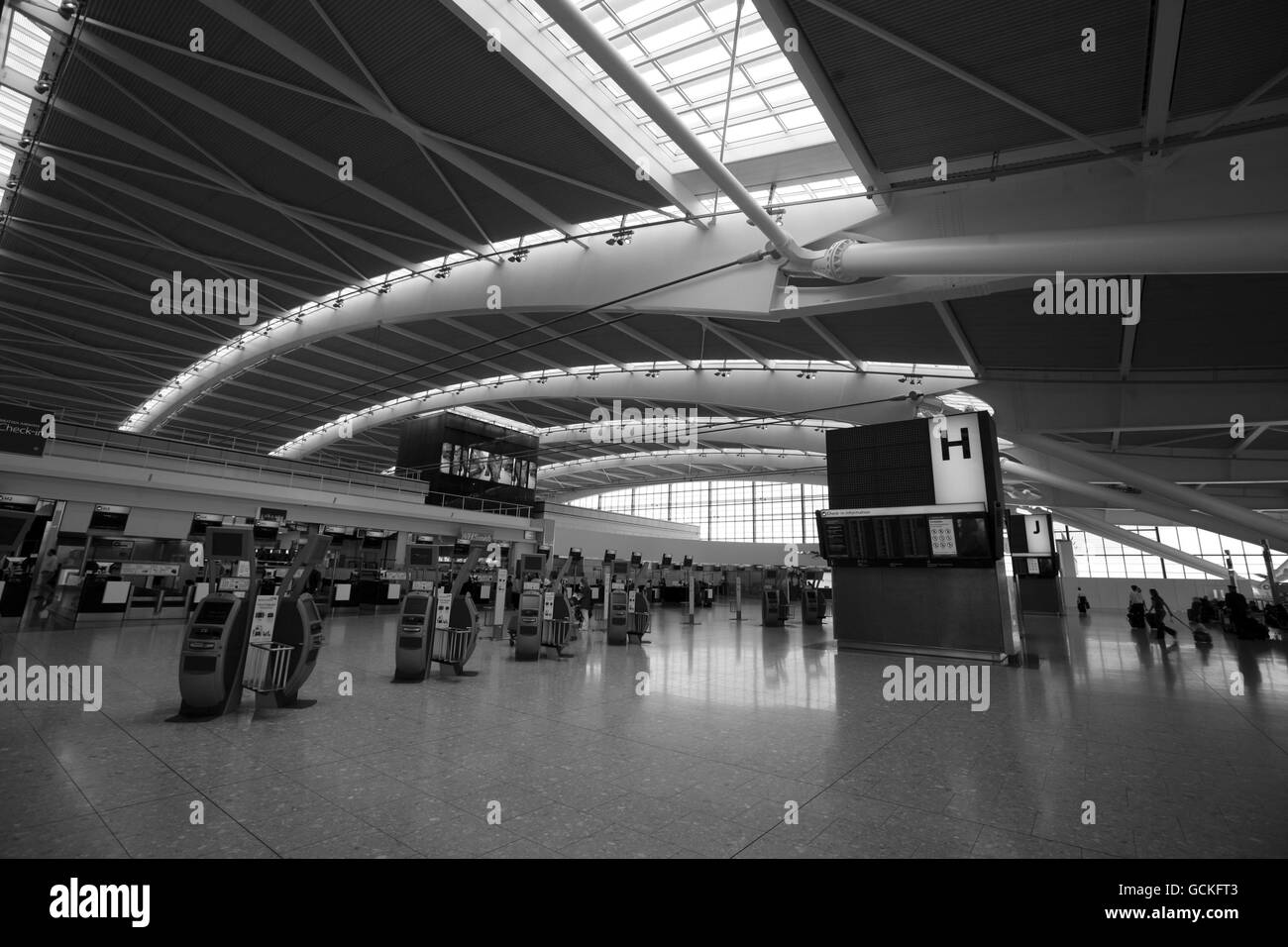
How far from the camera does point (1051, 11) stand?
6.09m

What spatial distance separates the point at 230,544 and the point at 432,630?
111 inches

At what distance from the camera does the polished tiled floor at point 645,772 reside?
288cm

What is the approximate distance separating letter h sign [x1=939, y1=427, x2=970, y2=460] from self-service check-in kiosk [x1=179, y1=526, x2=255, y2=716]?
1090 centimetres

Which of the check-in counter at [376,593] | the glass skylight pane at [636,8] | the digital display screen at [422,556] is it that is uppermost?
the glass skylight pane at [636,8]

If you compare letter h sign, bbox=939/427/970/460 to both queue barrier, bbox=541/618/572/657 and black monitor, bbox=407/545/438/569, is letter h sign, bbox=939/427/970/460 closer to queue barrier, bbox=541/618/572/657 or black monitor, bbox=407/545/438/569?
queue barrier, bbox=541/618/572/657

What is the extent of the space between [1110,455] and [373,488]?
28011 millimetres

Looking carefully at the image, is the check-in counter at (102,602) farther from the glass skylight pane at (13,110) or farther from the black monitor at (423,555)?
the black monitor at (423,555)

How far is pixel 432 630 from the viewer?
25.1ft

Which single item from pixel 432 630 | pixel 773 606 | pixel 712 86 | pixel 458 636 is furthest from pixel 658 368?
pixel 432 630

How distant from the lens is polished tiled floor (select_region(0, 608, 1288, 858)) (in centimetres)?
288

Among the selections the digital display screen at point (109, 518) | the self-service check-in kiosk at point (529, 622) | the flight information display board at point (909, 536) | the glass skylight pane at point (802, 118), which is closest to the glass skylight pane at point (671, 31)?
the glass skylight pane at point (802, 118)

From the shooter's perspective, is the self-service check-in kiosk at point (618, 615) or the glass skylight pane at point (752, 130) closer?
the glass skylight pane at point (752, 130)

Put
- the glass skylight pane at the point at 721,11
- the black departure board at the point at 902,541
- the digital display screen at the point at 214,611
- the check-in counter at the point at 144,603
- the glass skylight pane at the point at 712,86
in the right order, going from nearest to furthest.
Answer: the digital display screen at the point at 214,611 → the glass skylight pane at the point at 721,11 → the glass skylight pane at the point at 712,86 → the black departure board at the point at 902,541 → the check-in counter at the point at 144,603
